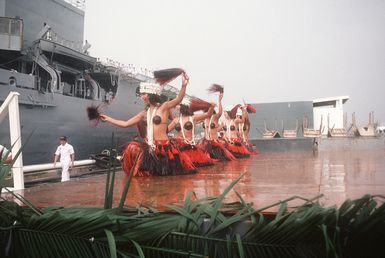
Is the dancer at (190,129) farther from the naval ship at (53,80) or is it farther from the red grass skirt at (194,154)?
the naval ship at (53,80)

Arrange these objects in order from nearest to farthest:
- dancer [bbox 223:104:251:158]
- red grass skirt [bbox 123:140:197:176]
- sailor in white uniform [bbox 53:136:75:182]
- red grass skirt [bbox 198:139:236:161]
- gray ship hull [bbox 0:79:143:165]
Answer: red grass skirt [bbox 123:140:197:176] → red grass skirt [bbox 198:139:236:161] → sailor in white uniform [bbox 53:136:75:182] → dancer [bbox 223:104:251:158] → gray ship hull [bbox 0:79:143:165]

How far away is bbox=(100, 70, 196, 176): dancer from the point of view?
4953mm

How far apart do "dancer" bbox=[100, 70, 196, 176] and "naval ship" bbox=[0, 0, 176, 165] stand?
6.86m

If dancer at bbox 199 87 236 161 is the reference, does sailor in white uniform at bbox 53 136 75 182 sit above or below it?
below

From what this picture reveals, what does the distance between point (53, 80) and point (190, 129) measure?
11115 mm

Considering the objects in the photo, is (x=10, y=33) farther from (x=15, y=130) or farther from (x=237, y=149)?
(x=15, y=130)

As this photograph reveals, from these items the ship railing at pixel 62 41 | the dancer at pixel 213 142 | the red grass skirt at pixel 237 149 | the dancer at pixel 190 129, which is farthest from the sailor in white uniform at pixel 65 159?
the ship railing at pixel 62 41

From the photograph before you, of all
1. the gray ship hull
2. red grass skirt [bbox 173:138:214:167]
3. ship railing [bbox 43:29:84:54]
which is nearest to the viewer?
red grass skirt [bbox 173:138:214:167]

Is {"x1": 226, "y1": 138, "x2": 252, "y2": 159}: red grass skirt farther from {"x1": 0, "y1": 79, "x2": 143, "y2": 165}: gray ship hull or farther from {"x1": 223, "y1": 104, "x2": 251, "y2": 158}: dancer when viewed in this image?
{"x1": 0, "y1": 79, "x2": 143, "y2": 165}: gray ship hull

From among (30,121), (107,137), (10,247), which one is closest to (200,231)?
(10,247)

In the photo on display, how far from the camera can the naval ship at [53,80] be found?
14.0 m

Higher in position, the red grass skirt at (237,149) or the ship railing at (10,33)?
→ the ship railing at (10,33)

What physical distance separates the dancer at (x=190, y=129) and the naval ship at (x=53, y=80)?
5.40 metres

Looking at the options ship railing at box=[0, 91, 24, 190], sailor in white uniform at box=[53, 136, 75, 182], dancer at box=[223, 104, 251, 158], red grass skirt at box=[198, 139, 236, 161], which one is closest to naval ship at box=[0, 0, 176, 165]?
sailor in white uniform at box=[53, 136, 75, 182]
